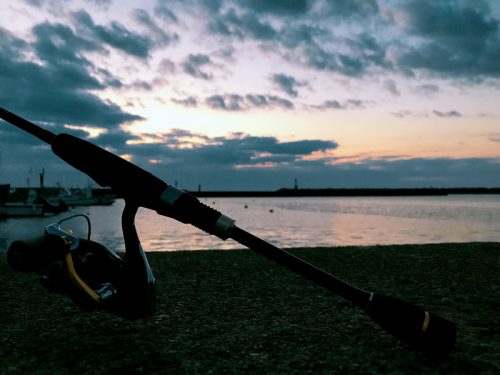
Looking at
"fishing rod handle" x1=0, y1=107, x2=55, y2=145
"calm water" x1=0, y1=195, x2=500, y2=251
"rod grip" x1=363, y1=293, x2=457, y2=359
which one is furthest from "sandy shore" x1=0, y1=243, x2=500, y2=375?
"calm water" x1=0, y1=195, x2=500, y2=251

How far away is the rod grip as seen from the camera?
3105 mm

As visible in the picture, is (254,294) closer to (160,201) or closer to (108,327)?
(108,327)

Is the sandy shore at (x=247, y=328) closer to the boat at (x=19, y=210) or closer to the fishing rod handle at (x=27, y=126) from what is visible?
the fishing rod handle at (x=27, y=126)

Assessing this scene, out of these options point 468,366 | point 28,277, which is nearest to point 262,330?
point 468,366

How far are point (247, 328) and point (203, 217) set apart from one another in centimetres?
249

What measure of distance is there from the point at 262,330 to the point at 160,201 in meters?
2.48

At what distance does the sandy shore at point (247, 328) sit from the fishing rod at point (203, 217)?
0.54 metres

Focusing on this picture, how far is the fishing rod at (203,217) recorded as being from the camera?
8.24 ft

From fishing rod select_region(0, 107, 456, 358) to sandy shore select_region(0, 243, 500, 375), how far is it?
54 cm

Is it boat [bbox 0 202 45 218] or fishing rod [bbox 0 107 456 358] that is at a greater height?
fishing rod [bbox 0 107 456 358]

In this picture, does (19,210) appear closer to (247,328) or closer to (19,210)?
(19,210)

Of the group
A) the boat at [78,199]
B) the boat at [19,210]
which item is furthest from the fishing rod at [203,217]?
the boat at [78,199]

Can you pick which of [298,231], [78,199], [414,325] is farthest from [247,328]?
[78,199]

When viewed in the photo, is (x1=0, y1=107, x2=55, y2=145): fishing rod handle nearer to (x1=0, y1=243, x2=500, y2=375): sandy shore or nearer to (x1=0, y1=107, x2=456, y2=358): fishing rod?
(x1=0, y1=107, x2=456, y2=358): fishing rod
